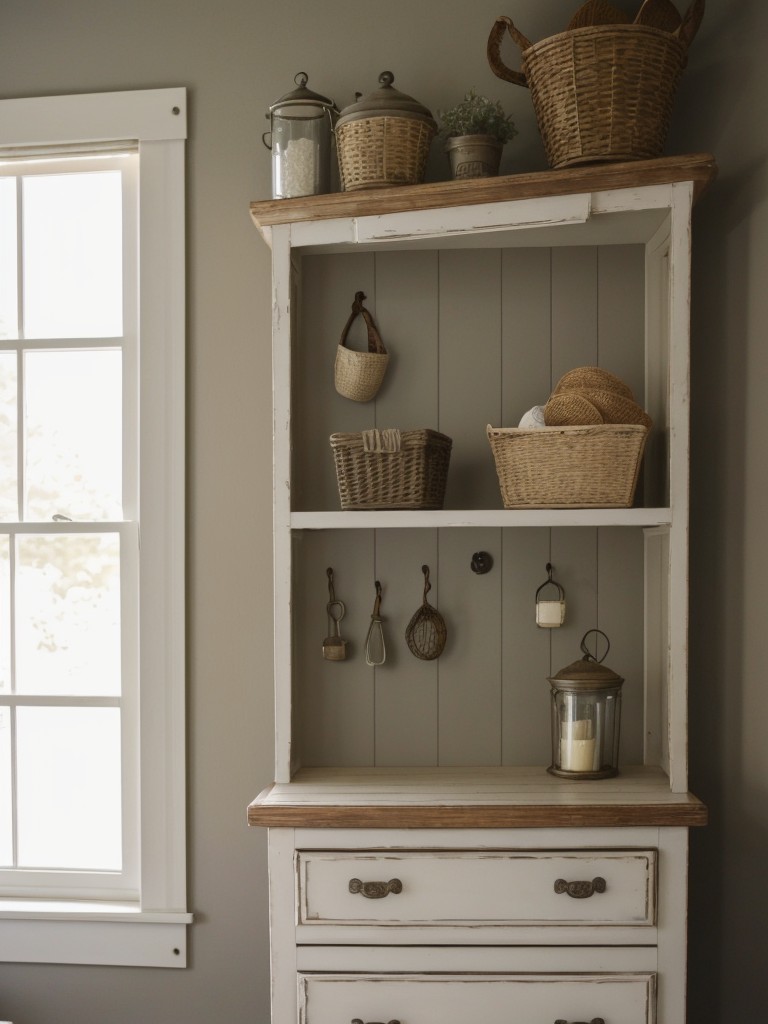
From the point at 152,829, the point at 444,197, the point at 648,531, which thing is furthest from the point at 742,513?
the point at 152,829

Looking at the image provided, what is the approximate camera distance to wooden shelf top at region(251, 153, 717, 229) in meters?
1.93

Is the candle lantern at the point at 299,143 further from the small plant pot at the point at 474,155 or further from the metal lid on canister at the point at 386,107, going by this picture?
the small plant pot at the point at 474,155

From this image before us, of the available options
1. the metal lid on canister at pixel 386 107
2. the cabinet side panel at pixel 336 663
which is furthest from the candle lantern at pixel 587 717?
the metal lid on canister at pixel 386 107

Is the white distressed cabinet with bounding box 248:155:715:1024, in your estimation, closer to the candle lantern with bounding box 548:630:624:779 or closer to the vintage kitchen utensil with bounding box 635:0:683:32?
the candle lantern with bounding box 548:630:624:779

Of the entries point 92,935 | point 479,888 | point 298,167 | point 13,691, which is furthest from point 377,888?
point 298,167

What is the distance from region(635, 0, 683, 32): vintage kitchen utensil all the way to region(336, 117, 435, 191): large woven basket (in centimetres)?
51

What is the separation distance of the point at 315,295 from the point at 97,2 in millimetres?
907

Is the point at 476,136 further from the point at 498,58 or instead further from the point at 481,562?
the point at 481,562

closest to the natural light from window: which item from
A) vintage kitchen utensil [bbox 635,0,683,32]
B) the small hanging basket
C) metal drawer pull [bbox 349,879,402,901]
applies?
the small hanging basket

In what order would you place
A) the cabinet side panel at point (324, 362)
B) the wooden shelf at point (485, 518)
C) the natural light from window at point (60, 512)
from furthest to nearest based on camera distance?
the natural light from window at point (60, 512), the cabinet side panel at point (324, 362), the wooden shelf at point (485, 518)

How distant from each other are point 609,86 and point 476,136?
29cm

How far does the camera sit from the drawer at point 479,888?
74.1 inches

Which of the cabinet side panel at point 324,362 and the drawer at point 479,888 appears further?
A: the cabinet side panel at point 324,362

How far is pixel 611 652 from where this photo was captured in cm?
228
